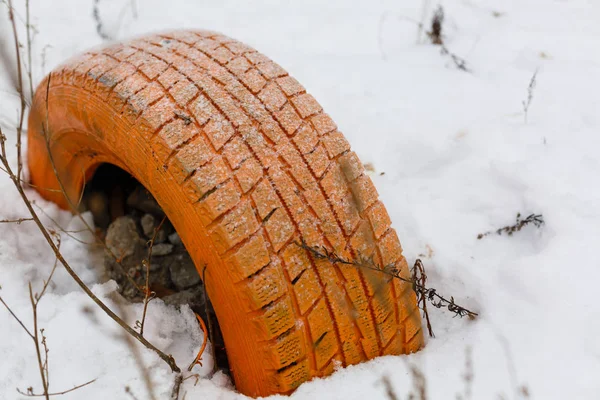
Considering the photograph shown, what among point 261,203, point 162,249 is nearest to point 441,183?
point 261,203

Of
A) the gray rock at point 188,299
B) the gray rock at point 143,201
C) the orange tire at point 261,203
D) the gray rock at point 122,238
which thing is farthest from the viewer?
the gray rock at point 143,201

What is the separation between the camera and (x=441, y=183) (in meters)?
1.93

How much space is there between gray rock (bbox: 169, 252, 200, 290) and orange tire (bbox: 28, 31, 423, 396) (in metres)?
0.50

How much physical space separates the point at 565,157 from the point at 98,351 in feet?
5.80

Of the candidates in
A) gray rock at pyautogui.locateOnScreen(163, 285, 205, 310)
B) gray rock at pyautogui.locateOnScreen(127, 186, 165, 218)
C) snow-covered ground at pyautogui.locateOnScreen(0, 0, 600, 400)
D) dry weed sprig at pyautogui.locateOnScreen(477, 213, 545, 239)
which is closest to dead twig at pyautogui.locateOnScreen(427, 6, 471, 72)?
snow-covered ground at pyautogui.locateOnScreen(0, 0, 600, 400)

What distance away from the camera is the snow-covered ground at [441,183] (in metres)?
1.31

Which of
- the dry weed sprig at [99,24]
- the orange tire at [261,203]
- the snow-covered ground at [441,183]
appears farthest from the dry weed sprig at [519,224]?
the dry weed sprig at [99,24]

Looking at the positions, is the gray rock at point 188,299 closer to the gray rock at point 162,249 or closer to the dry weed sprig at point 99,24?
the gray rock at point 162,249

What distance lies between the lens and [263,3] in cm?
312

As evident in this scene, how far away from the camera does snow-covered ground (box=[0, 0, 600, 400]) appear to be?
131cm

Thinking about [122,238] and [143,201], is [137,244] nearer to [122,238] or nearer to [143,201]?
[122,238]

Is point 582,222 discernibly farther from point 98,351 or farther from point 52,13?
point 52,13

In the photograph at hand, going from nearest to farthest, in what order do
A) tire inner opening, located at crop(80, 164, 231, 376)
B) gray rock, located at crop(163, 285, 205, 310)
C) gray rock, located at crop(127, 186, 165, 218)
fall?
gray rock, located at crop(163, 285, 205, 310), tire inner opening, located at crop(80, 164, 231, 376), gray rock, located at crop(127, 186, 165, 218)

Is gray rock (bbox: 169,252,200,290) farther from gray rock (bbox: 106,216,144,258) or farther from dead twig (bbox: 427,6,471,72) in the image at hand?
dead twig (bbox: 427,6,471,72)
